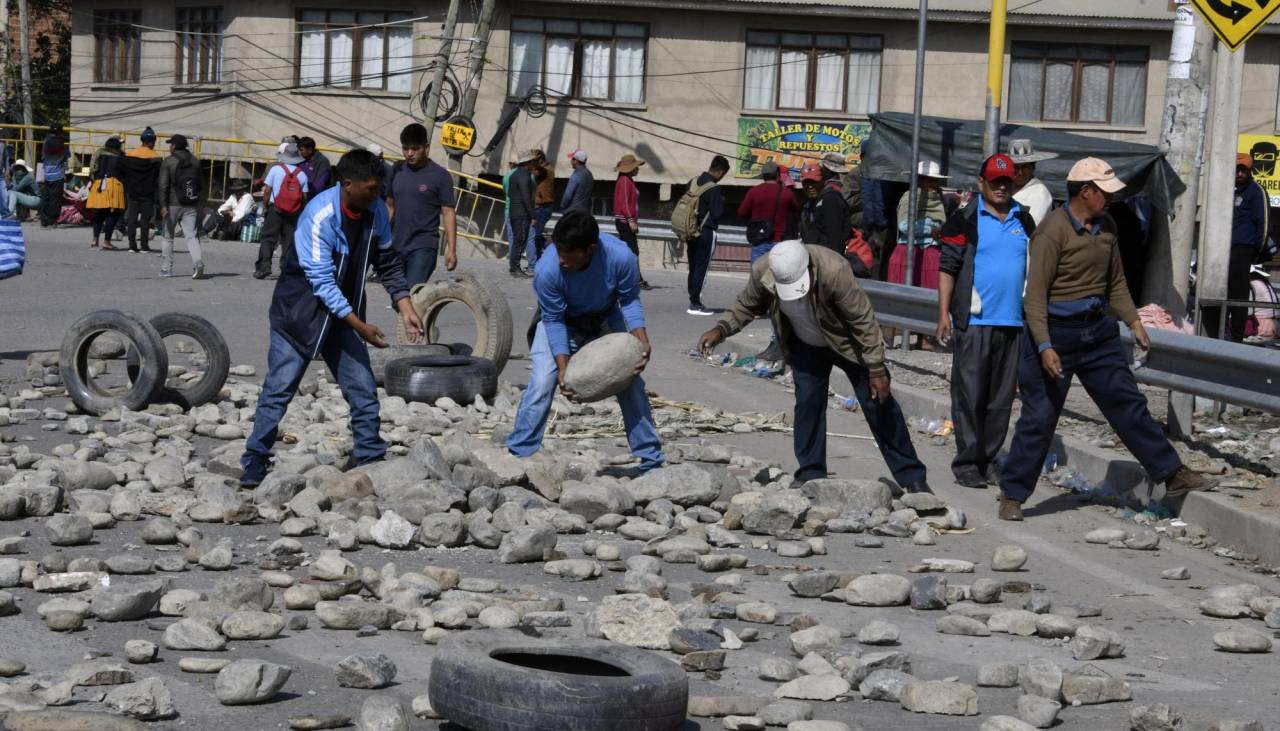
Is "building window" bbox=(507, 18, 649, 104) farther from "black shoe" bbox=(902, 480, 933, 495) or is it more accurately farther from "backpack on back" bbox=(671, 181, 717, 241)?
"black shoe" bbox=(902, 480, 933, 495)

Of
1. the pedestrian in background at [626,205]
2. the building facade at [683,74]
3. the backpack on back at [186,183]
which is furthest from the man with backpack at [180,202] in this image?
the building facade at [683,74]

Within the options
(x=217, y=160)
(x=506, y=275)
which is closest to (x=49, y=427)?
(x=506, y=275)

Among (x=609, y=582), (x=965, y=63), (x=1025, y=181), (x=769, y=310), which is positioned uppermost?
(x=965, y=63)

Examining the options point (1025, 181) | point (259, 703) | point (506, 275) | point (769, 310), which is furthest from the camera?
point (506, 275)

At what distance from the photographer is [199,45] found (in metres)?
38.0

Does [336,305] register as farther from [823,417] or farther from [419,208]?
[419,208]

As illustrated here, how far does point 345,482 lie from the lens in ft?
27.5

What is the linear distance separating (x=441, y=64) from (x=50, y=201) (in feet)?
26.6

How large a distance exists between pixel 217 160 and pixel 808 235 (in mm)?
24237

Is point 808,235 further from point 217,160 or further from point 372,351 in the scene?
point 217,160

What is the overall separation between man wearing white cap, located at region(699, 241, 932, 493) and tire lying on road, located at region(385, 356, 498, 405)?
3.68 meters

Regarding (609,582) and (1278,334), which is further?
(1278,334)

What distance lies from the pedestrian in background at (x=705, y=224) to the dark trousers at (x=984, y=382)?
11.2 metres

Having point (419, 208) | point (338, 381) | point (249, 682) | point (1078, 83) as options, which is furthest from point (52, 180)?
point (249, 682)
